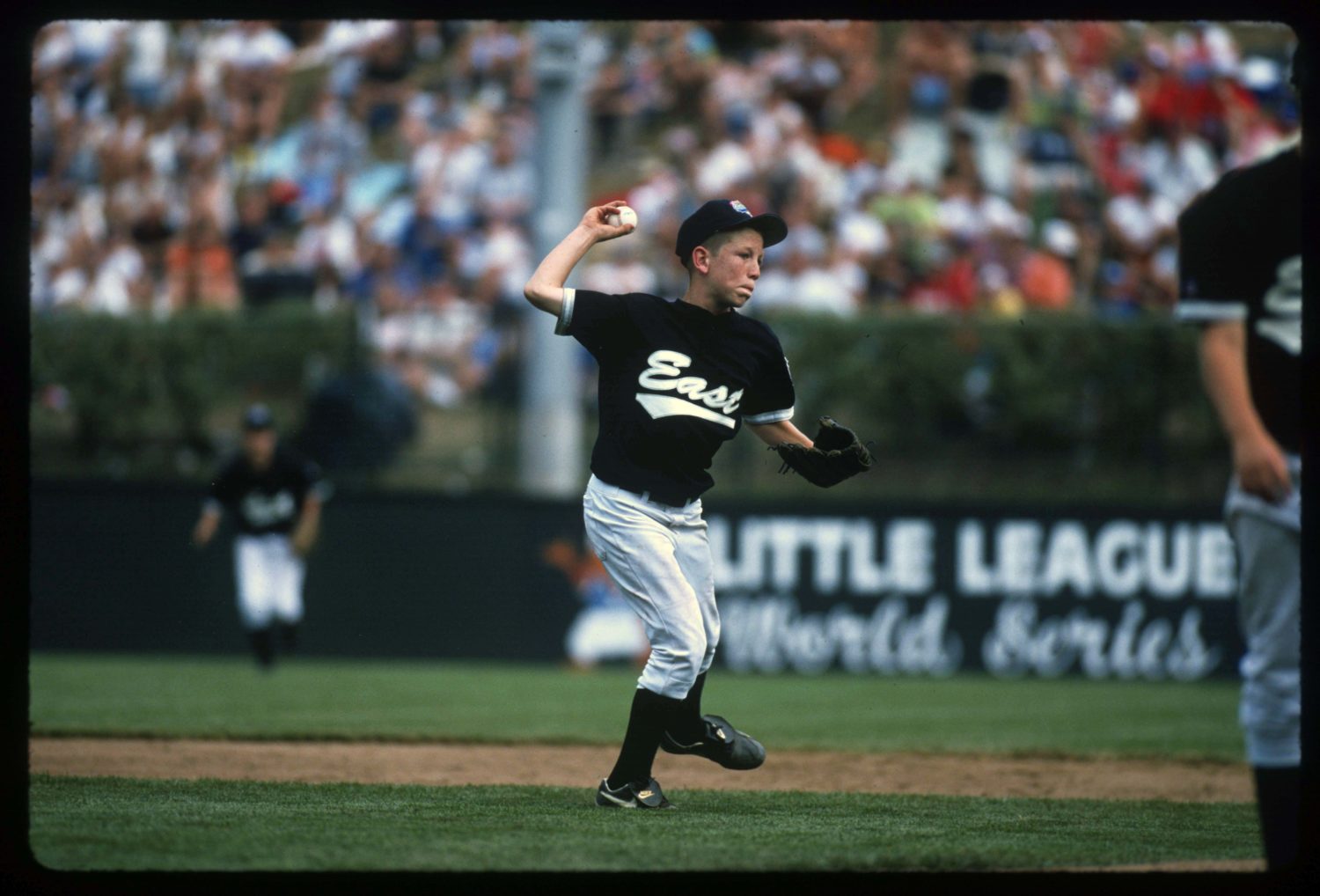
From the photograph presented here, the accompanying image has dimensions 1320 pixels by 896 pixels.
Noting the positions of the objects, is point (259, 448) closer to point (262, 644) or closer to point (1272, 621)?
point (262, 644)

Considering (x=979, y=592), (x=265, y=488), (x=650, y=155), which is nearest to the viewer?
(x=265, y=488)

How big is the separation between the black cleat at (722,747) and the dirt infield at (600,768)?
3.61 feet

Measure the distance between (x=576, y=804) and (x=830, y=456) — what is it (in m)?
1.49

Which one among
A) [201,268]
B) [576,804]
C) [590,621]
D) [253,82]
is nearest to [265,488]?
[590,621]

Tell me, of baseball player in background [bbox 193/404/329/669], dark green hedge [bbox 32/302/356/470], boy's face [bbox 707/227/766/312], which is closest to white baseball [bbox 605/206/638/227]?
boy's face [bbox 707/227/766/312]

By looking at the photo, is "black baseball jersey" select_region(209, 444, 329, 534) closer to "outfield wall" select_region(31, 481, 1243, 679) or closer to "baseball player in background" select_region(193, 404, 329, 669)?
"baseball player in background" select_region(193, 404, 329, 669)

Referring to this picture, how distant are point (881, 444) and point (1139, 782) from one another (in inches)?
241

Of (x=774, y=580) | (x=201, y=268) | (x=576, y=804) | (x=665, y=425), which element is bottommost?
(x=774, y=580)

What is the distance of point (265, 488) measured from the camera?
12.3 meters

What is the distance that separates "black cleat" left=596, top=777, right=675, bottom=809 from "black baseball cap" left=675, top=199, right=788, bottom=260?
1800 mm

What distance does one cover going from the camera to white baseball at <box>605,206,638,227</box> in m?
5.43

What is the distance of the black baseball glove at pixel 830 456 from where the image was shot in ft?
18.4
